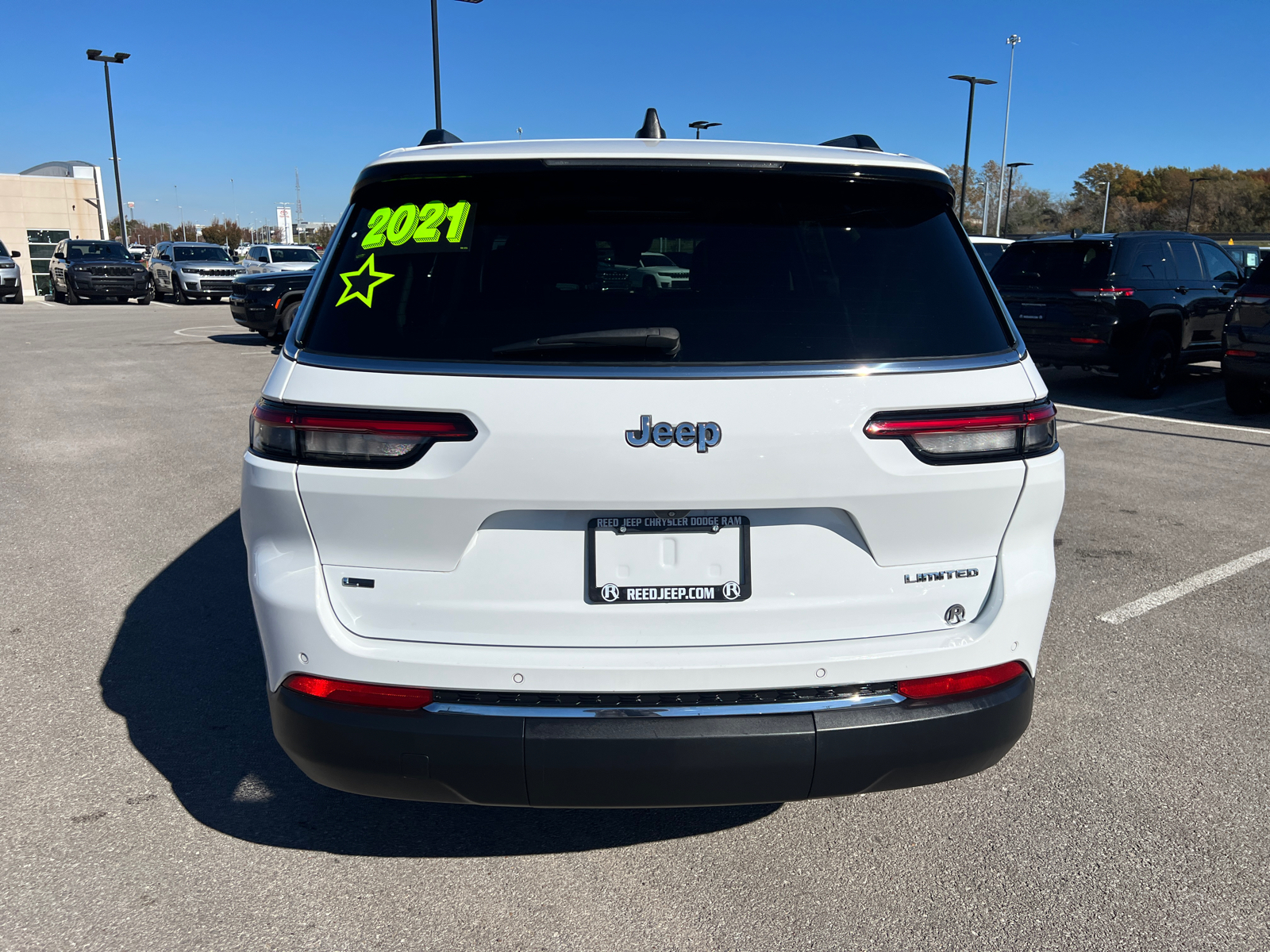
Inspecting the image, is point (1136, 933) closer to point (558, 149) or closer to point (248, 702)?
point (558, 149)

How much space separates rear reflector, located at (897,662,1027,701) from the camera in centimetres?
225

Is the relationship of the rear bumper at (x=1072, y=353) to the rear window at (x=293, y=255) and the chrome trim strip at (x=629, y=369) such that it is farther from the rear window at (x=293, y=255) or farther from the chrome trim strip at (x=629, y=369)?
the rear window at (x=293, y=255)

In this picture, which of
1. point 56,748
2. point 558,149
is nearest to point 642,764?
point 558,149

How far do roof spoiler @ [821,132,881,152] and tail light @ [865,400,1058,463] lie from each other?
1.04 m

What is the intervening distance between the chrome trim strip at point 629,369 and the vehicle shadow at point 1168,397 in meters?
8.54

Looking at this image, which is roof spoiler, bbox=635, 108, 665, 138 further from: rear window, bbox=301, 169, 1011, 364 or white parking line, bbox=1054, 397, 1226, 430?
white parking line, bbox=1054, 397, 1226, 430

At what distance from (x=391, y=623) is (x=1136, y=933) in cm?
197

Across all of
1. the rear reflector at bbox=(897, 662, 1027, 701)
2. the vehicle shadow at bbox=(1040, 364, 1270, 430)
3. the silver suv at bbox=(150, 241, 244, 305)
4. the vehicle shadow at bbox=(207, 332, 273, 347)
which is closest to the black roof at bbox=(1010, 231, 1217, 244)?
the vehicle shadow at bbox=(1040, 364, 1270, 430)

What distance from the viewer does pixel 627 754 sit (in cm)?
210

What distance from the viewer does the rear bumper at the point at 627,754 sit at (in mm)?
2102

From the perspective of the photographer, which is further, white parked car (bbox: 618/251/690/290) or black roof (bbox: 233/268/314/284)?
black roof (bbox: 233/268/314/284)

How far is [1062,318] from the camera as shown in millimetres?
10836

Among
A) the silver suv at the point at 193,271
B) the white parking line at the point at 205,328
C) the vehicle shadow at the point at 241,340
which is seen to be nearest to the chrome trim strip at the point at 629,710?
the vehicle shadow at the point at 241,340

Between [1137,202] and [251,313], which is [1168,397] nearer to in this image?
[251,313]
